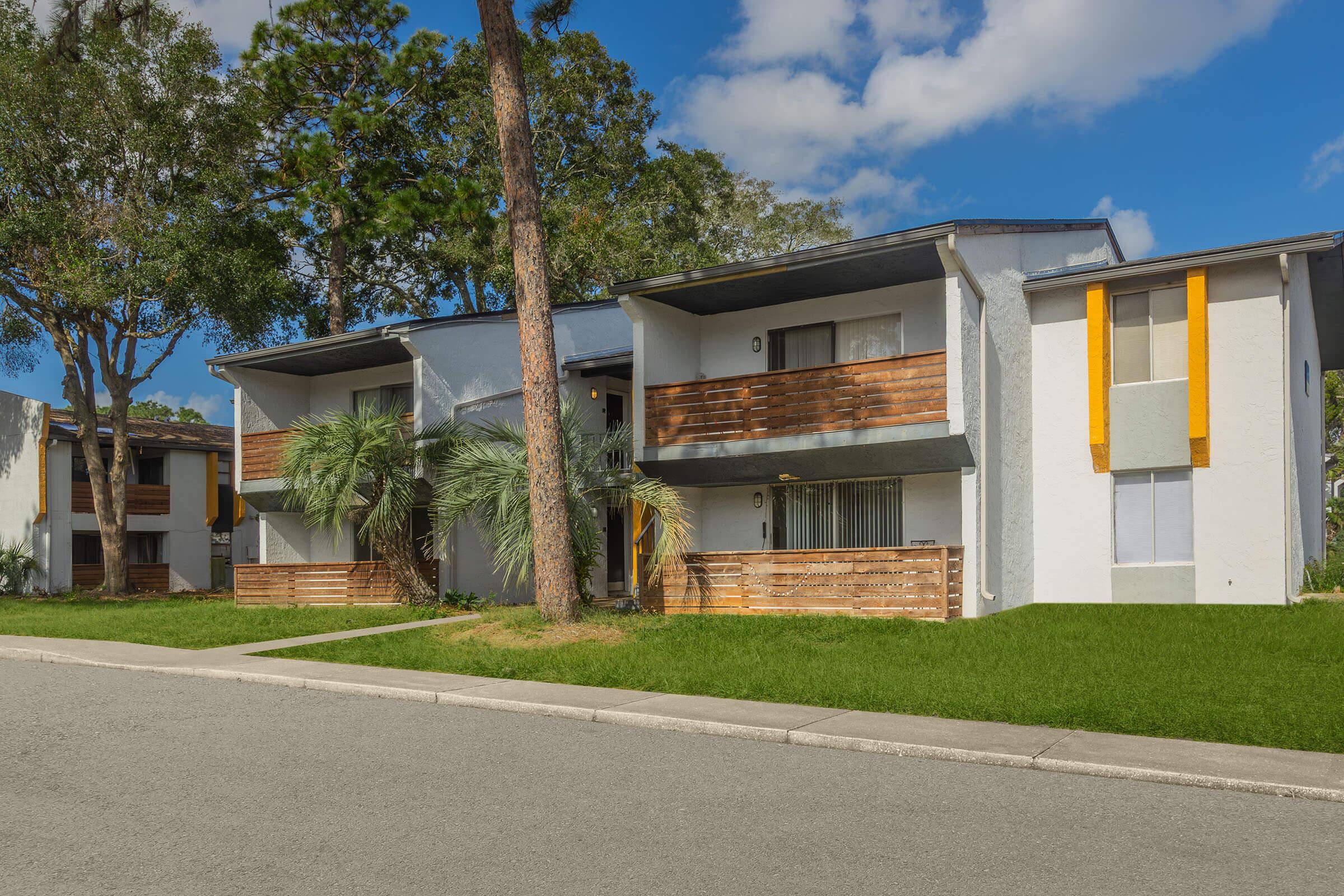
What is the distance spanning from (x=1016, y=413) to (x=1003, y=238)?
2.97 m

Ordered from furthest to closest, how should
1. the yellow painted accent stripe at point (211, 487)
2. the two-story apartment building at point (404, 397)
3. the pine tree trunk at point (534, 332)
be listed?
1. the yellow painted accent stripe at point (211, 487)
2. the two-story apartment building at point (404, 397)
3. the pine tree trunk at point (534, 332)

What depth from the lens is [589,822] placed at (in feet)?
20.0

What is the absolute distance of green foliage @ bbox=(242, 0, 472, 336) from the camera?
98.1 ft

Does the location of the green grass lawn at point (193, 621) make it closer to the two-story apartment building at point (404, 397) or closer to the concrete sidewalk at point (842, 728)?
the two-story apartment building at point (404, 397)

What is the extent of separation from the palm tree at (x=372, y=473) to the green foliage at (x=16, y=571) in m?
16.1

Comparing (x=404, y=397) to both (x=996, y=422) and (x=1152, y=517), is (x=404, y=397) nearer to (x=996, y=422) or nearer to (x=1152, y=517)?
(x=996, y=422)

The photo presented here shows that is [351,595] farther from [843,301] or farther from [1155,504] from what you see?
[1155,504]

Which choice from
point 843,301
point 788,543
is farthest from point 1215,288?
point 788,543

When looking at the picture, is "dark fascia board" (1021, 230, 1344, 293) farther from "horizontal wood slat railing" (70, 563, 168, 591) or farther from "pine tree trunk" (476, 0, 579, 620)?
"horizontal wood slat railing" (70, 563, 168, 591)

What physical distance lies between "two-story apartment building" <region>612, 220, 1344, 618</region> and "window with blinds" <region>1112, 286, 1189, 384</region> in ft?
0.11

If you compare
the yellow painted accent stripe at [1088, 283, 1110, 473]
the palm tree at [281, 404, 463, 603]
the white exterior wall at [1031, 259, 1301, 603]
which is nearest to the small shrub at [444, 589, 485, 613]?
the palm tree at [281, 404, 463, 603]

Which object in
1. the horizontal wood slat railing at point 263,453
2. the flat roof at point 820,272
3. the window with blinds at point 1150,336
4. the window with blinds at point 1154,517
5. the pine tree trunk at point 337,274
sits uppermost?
the pine tree trunk at point 337,274

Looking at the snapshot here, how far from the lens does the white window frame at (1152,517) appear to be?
672 inches

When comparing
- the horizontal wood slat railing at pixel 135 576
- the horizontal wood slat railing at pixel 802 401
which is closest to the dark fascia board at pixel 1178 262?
the horizontal wood slat railing at pixel 802 401
